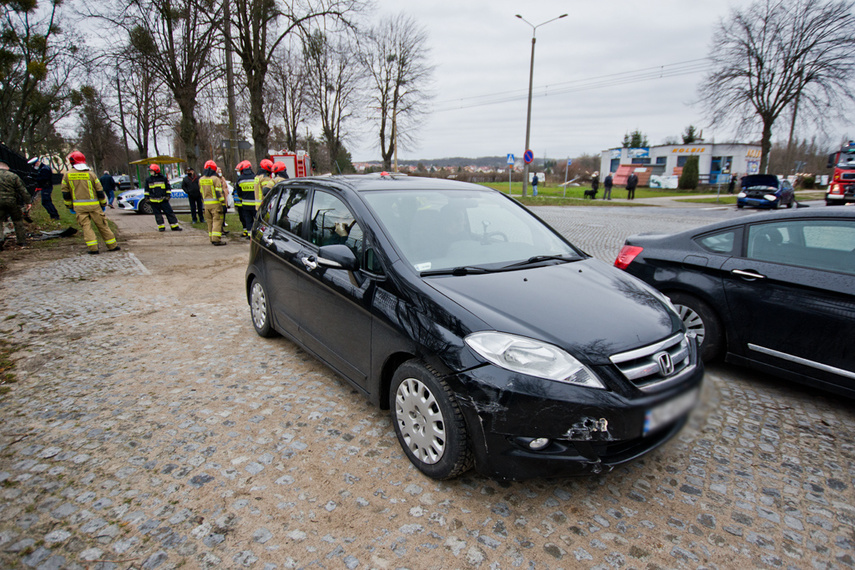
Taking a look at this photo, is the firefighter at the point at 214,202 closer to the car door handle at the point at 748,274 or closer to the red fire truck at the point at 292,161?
the car door handle at the point at 748,274

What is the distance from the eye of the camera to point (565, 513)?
2463 millimetres

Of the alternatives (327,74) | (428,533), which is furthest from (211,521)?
(327,74)

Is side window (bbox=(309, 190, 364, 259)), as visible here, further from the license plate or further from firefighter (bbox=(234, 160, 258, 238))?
firefighter (bbox=(234, 160, 258, 238))

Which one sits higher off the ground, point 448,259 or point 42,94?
point 42,94

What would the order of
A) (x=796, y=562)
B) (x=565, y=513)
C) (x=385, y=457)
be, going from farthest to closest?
(x=385, y=457) < (x=565, y=513) < (x=796, y=562)

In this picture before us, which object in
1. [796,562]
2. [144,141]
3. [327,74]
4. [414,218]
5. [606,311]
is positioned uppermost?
[327,74]

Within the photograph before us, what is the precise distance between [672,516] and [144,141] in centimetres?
4661

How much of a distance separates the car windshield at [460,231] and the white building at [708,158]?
164ft

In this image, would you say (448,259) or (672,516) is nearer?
(672,516)

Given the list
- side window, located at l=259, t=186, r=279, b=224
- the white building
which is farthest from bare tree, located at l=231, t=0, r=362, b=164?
the white building

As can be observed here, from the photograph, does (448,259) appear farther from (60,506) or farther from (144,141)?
(144,141)

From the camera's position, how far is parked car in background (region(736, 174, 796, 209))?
2236 centimetres

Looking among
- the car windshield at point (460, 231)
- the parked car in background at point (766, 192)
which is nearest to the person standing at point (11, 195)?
the car windshield at point (460, 231)

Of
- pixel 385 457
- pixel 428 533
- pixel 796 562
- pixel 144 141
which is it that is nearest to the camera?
pixel 796 562
